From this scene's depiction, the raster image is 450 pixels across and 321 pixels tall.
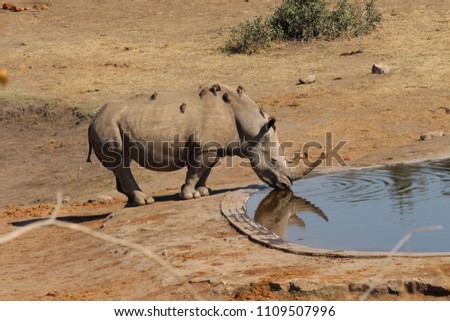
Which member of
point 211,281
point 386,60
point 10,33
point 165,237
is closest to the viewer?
point 211,281

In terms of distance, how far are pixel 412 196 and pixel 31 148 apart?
10.3 meters

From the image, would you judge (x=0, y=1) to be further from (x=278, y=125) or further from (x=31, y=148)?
(x=278, y=125)

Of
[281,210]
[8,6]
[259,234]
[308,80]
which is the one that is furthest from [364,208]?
[8,6]

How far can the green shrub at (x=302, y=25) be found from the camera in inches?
1051

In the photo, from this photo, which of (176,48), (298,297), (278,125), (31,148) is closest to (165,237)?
(298,297)

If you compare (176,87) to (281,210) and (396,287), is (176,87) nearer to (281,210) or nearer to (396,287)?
(281,210)

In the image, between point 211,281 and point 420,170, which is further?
point 420,170

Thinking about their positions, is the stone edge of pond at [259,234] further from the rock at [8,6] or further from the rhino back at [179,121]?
the rock at [8,6]

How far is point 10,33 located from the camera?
30.8 m

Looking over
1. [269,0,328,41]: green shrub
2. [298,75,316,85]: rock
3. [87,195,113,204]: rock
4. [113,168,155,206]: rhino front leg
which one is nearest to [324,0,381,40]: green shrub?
[269,0,328,41]: green shrub

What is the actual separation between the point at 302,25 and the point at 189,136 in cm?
1338

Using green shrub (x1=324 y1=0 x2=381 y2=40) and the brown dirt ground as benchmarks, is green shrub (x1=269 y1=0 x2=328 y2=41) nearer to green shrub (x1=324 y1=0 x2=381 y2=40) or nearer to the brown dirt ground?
green shrub (x1=324 y1=0 x2=381 y2=40)

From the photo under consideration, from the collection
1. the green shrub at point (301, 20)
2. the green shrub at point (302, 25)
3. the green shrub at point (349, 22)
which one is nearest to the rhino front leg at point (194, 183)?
the green shrub at point (302, 25)

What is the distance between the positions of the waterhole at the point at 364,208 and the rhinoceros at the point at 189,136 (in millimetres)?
546
